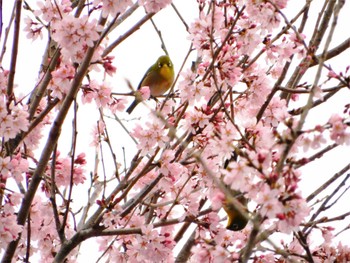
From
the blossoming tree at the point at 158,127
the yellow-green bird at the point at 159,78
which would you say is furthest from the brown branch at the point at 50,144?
the yellow-green bird at the point at 159,78

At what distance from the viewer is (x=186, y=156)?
4.47 metres

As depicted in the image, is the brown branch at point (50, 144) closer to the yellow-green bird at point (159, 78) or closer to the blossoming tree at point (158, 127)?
the blossoming tree at point (158, 127)

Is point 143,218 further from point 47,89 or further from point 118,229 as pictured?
point 47,89

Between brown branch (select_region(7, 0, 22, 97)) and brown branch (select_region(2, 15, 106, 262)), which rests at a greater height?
brown branch (select_region(7, 0, 22, 97))

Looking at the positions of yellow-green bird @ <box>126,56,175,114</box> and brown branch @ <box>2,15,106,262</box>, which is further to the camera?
yellow-green bird @ <box>126,56,175,114</box>

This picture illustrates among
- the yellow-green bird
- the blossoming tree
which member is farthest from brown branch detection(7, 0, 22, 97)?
the yellow-green bird

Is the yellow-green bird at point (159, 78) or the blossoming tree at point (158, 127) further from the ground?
the yellow-green bird at point (159, 78)

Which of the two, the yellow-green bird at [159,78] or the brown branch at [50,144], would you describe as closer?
the brown branch at [50,144]

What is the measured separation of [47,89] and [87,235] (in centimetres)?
92

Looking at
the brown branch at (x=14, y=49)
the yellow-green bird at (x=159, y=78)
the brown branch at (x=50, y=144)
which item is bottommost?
the brown branch at (x=50, y=144)

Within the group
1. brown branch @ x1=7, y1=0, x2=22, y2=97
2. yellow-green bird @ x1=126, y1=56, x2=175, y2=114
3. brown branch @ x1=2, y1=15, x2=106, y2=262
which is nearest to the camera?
brown branch @ x1=2, y1=15, x2=106, y2=262

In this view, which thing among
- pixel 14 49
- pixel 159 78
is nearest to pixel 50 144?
pixel 14 49

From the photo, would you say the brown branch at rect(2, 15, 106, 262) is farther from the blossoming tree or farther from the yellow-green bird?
the yellow-green bird

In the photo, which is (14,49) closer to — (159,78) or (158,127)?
(158,127)
